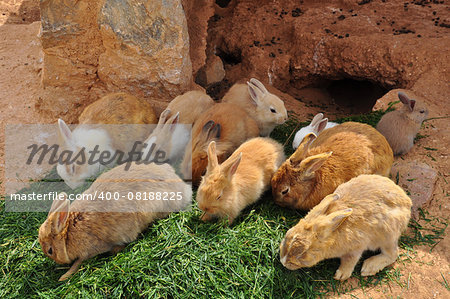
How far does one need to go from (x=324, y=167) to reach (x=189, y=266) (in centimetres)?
181

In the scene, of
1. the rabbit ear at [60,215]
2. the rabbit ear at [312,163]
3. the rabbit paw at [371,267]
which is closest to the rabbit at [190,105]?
the rabbit ear at [312,163]

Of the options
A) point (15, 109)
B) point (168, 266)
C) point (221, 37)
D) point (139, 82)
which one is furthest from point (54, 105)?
point (221, 37)

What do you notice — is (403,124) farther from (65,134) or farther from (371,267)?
(65,134)

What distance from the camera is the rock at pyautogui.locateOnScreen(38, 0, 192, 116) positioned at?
5.25 metres

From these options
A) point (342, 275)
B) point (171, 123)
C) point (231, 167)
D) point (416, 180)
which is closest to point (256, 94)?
point (171, 123)

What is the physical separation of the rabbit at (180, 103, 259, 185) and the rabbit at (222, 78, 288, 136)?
0.42 metres

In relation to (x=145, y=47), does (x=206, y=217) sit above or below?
below

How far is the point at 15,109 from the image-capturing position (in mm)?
5676

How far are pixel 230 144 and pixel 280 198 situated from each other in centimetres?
99

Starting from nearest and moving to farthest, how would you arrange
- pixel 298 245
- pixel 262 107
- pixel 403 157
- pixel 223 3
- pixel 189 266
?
pixel 298 245 < pixel 189 266 < pixel 403 157 < pixel 262 107 < pixel 223 3

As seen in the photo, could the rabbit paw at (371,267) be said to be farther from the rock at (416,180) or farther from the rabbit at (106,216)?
the rabbit at (106,216)

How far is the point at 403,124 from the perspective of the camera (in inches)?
199

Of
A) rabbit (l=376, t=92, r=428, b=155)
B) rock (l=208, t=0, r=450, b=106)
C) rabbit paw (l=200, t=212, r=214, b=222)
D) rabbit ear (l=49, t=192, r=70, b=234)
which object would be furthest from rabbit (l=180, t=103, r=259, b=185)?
rock (l=208, t=0, r=450, b=106)

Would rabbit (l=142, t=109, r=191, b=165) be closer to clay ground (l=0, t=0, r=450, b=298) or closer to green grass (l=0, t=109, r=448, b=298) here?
green grass (l=0, t=109, r=448, b=298)
